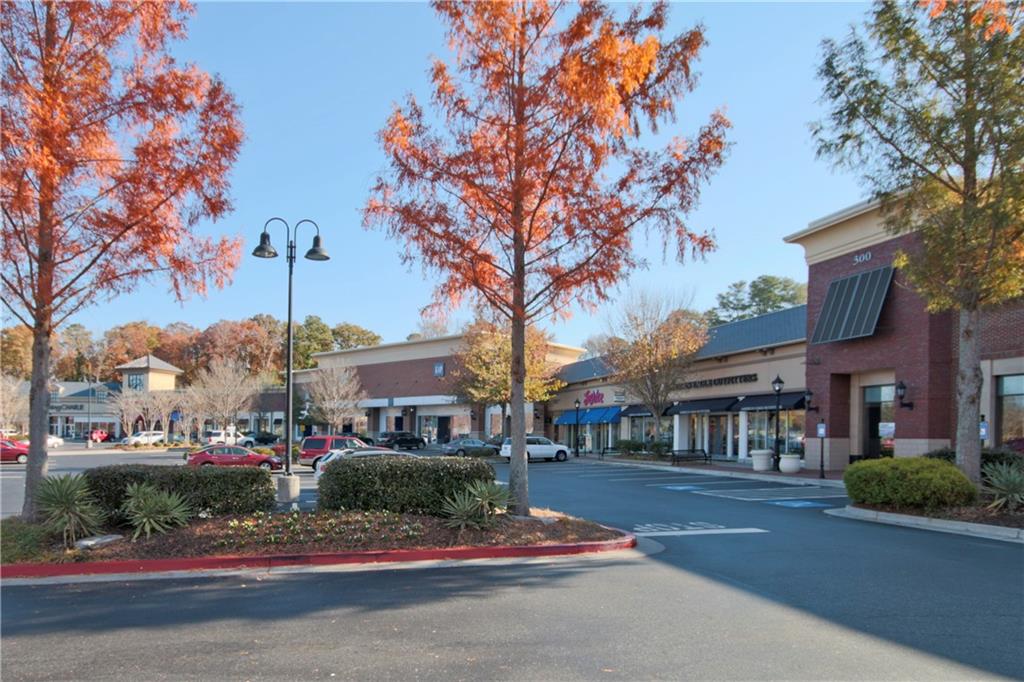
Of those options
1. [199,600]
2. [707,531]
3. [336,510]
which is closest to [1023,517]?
[707,531]

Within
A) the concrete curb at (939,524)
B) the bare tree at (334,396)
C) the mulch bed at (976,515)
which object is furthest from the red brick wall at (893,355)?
the bare tree at (334,396)

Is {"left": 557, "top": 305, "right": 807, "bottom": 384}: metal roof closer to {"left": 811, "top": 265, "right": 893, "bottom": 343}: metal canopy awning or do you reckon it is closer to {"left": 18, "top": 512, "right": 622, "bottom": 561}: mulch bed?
{"left": 811, "top": 265, "right": 893, "bottom": 343}: metal canopy awning

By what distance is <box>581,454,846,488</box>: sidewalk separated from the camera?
25.0 meters

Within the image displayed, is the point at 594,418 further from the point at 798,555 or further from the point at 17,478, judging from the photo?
the point at 798,555

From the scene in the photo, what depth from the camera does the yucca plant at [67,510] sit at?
374 inches

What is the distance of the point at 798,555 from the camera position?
10.6m

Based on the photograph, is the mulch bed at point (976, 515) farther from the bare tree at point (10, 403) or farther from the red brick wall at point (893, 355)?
the bare tree at point (10, 403)

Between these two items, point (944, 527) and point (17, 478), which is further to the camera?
point (17, 478)

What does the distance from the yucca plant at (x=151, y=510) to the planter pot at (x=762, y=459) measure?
2402 centimetres

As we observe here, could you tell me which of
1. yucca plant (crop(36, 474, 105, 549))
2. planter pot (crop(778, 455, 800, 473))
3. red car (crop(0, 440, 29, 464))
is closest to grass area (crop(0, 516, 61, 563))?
yucca plant (crop(36, 474, 105, 549))

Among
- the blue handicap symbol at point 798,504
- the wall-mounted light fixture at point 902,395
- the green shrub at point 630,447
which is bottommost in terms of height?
the green shrub at point 630,447

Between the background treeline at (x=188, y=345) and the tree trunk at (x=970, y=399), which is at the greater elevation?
the background treeline at (x=188, y=345)

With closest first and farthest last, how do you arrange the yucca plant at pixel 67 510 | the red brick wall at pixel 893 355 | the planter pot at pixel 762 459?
the yucca plant at pixel 67 510 < the red brick wall at pixel 893 355 < the planter pot at pixel 762 459

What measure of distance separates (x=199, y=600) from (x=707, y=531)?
900 centimetres
